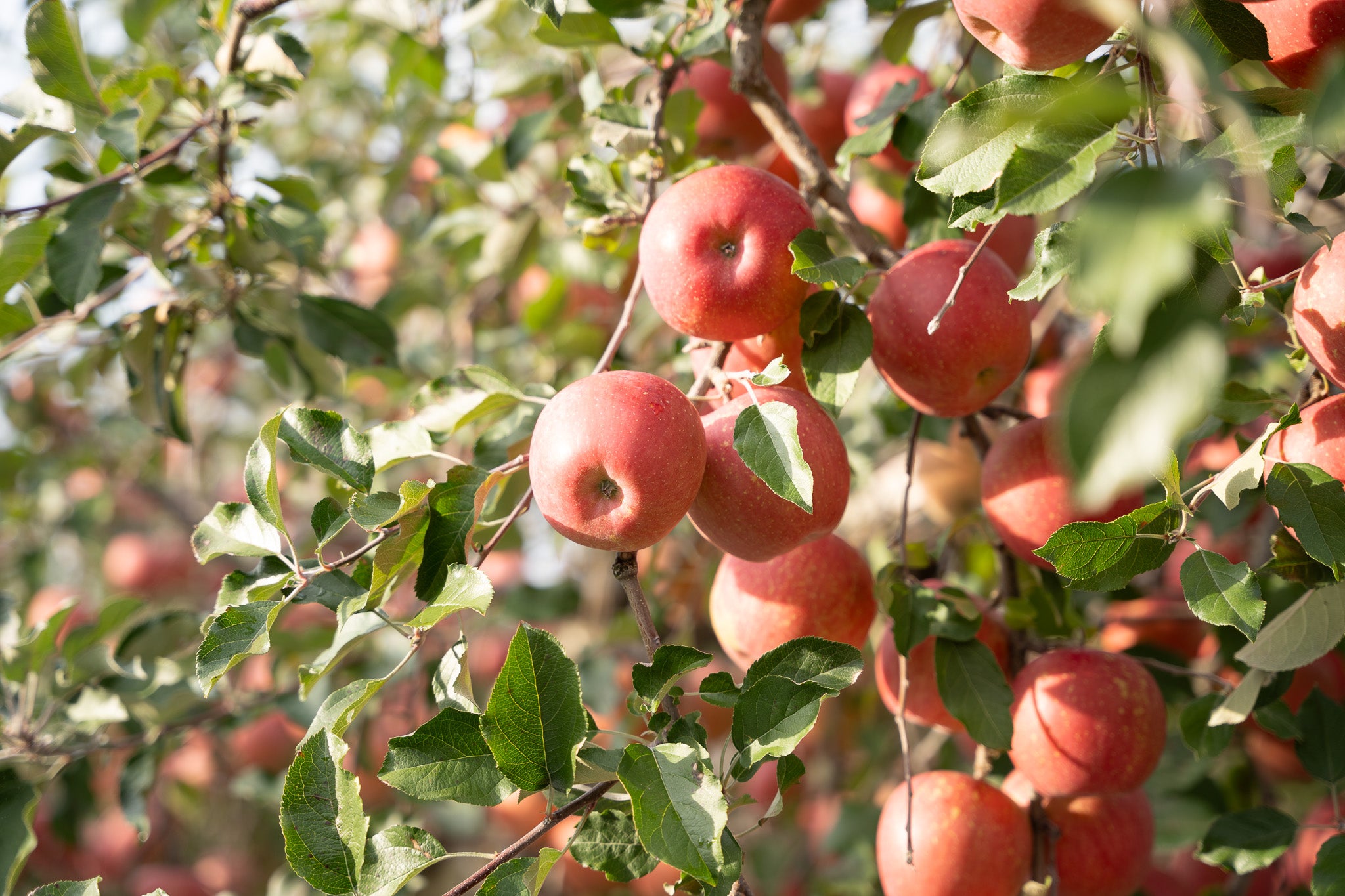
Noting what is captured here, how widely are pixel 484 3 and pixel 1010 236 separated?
969 millimetres

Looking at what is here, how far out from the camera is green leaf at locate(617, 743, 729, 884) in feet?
2.21

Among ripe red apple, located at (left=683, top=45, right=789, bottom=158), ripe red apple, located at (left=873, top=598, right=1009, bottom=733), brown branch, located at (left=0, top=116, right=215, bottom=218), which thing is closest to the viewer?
ripe red apple, located at (left=873, top=598, right=1009, bottom=733)

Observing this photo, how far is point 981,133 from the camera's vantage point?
0.72m

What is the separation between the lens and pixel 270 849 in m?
2.94

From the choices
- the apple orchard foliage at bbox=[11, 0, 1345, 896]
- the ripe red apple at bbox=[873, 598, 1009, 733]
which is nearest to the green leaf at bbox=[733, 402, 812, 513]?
the apple orchard foliage at bbox=[11, 0, 1345, 896]

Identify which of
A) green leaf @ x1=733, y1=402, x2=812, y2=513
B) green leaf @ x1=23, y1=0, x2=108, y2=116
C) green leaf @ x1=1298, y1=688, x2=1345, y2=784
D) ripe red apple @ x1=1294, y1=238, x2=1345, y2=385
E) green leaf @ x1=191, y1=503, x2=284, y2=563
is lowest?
green leaf @ x1=1298, y1=688, x2=1345, y2=784

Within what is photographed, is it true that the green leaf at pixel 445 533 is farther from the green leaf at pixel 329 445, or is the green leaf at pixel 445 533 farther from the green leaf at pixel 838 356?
the green leaf at pixel 838 356

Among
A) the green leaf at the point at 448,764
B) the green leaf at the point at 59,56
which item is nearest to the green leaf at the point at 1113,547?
the green leaf at the point at 448,764

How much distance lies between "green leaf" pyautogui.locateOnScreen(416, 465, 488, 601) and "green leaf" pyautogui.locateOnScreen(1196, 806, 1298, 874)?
36.9 inches

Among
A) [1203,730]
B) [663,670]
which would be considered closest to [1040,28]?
[663,670]

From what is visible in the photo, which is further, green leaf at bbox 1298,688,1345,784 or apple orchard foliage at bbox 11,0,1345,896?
green leaf at bbox 1298,688,1345,784

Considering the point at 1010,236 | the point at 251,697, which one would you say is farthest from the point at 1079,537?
the point at 251,697

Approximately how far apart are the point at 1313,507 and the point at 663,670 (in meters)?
0.56

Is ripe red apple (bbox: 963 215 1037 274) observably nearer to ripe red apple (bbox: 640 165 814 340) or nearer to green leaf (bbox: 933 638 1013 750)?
ripe red apple (bbox: 640 165 814 340)
